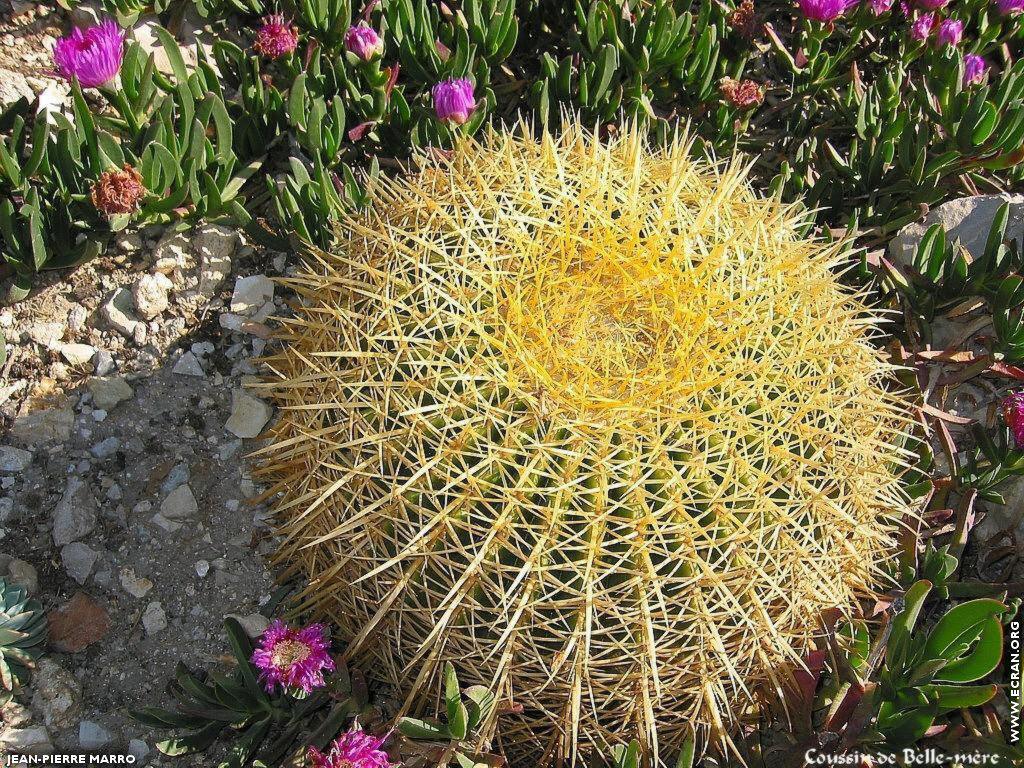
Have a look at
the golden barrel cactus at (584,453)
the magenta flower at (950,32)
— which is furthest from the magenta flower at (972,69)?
the golden barrel cactus at (584,453)

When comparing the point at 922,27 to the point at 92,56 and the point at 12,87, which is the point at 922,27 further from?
the point at 12,87

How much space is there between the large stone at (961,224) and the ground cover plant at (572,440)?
2.0 inches

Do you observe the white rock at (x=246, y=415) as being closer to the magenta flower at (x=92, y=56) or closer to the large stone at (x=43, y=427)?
the large stone at (x=43, y=427)

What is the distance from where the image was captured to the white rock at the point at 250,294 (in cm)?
260

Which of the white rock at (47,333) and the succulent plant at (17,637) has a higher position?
the white rock at (47,333)

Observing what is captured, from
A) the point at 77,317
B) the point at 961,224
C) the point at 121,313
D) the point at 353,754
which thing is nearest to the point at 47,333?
the point at 77,317

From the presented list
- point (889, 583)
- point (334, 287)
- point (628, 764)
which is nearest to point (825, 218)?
point (889, 583)

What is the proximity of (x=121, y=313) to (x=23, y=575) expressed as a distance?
0.79 m

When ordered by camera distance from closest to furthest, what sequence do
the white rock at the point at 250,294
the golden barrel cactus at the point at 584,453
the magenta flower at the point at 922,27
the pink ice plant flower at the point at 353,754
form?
1. the golden barrel cactus at the point at 584,453
2. the pink ice plant flower at the point at 353,754
3. the white rock at the point at 250,294
4. the magenta flower at the point at 922,27

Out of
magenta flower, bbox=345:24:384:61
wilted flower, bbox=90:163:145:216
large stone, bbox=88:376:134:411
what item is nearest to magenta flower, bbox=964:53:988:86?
magenta flower, bbox=345:24:384:61

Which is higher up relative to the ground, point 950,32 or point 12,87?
point 950,32

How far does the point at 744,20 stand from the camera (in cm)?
301

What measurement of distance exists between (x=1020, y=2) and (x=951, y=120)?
0.74m

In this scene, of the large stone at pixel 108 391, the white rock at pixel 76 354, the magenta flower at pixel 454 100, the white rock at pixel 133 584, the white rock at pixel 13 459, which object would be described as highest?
the magenta flower at pixel 454 100
